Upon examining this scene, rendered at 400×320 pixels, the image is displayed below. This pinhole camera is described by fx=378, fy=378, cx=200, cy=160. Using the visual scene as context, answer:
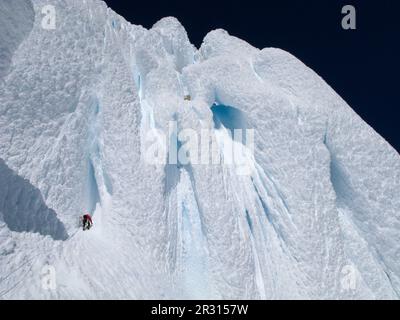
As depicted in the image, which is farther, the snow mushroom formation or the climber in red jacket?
the climber in red jacket

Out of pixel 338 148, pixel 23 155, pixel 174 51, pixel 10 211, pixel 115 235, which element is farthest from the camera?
pixel 174 51

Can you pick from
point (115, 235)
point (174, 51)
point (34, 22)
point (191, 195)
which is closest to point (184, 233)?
point (191, 195)

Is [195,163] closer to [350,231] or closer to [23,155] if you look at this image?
[23,155]

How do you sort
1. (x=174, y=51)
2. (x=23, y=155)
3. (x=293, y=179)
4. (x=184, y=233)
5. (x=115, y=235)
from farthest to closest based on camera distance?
1. (x=174, y=51)
2. (x=293, y=179)
3. (x=184, y=233)
4. (x=115, y=235)
5. (x=23, y=155)

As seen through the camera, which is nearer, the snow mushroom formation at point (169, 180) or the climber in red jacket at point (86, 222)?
the snow mushroom formation at point (169, 180)

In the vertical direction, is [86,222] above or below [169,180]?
below

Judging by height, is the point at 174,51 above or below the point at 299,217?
above

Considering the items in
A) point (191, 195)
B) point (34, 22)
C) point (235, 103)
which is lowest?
point (191, 195)

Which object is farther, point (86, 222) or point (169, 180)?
point (169, 180)
